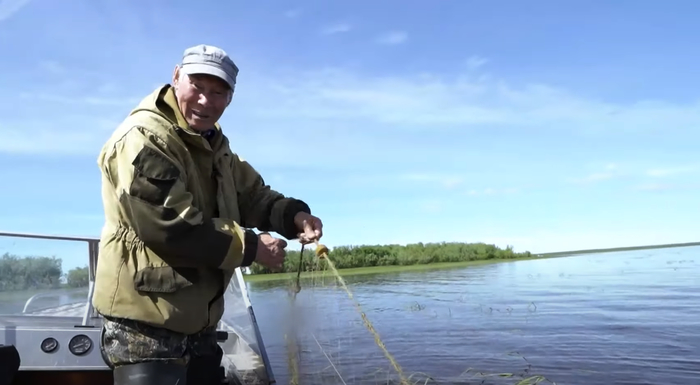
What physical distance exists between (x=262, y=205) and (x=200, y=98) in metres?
0.72

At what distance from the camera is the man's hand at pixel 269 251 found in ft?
7.77

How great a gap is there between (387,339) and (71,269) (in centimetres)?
831

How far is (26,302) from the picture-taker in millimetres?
5781

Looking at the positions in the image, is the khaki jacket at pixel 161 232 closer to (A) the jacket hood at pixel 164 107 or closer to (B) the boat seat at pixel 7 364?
(A) the jacket hood at pixel 164 107

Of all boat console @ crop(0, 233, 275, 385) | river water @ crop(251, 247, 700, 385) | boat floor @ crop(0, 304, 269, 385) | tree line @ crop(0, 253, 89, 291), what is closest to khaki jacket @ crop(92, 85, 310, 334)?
river water @ crop(251, 247, 700, 385)

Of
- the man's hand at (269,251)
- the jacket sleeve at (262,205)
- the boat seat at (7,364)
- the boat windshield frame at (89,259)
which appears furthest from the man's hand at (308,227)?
the boat windshield frame at (89,259)

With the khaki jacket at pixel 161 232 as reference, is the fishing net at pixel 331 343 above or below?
below

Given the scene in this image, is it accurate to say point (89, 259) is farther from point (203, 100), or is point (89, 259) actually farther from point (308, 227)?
point (203, 100)

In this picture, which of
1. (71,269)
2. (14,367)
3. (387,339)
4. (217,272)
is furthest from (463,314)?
(217,272)

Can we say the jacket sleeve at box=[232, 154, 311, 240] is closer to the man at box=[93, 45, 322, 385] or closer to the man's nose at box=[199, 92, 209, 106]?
the man at box=[93, 45, 322, 385]

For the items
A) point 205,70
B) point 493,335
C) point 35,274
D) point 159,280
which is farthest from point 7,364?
point 493,335

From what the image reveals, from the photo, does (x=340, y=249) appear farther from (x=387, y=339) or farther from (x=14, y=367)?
(x=14, y=367)

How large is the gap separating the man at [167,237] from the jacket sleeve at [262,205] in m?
0.41

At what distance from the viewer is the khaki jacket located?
215cm
